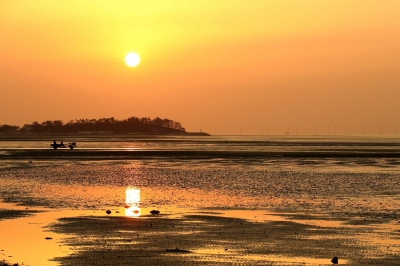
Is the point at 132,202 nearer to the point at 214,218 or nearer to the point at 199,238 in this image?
the point at 214,218

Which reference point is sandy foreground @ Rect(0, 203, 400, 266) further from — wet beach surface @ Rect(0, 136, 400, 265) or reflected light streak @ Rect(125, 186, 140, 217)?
reflected light streak @ Rect(125, 186, 140, 217)

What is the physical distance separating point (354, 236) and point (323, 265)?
561 centimetres

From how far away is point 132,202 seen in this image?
37.2 meters

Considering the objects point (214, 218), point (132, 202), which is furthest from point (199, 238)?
point (132, 202)

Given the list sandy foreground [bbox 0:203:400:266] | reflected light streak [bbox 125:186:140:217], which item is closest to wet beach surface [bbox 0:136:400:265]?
sandy foreground [bbox 0:203:400:266]

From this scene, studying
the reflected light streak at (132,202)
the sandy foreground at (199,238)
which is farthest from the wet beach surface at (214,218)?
the reflected light streak at (132,202)

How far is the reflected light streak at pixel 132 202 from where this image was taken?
32062mm

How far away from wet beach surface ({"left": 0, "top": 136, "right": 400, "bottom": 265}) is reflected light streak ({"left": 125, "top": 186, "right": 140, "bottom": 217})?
384 mm

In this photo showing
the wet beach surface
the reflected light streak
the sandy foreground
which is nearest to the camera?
the sandy foreground

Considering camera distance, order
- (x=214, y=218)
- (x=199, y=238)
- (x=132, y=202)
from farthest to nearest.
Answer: (x=132, y=202), (x=214, y=218), (x=199, y=238)

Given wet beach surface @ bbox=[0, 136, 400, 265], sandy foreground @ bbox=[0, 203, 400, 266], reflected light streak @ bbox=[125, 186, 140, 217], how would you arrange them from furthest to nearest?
1. reflected light streak @ bbox=[125, 186, 140, 217]
2. wet beach surface @ bbox=[0, 136, 400, 265]
3. sandy foreground @ bbox=[0, 203, 400, 266]

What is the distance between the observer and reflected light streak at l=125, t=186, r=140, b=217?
3206cm

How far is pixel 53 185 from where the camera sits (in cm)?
4756

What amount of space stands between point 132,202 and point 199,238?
13.3 metres
